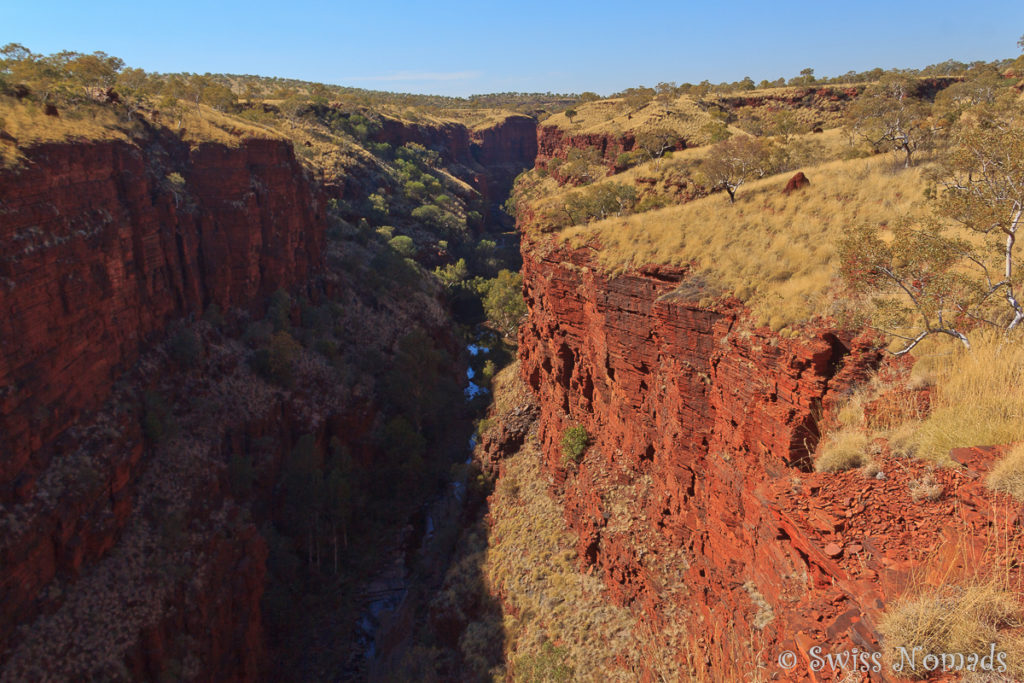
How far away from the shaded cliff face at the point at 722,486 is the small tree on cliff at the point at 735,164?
28.3ft

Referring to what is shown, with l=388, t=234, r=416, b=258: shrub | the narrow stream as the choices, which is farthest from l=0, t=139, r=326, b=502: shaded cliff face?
the narrow stream

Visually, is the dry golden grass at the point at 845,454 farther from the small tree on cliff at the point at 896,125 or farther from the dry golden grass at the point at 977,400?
the small tree on cliff at the point at 896,125

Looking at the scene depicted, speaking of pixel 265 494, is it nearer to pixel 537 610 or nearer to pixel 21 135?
pixel 537 610

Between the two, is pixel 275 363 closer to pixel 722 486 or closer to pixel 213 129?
pixel 213 129

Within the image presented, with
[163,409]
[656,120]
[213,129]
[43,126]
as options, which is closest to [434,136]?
[656,120]

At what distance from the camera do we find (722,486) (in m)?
16.2

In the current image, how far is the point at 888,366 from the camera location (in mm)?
12781

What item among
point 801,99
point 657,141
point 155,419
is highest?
point 801,99

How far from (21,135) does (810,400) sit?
111ft

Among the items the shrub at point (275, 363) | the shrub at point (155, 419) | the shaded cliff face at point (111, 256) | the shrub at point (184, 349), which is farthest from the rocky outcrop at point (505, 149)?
the shrub at point (155, 419)

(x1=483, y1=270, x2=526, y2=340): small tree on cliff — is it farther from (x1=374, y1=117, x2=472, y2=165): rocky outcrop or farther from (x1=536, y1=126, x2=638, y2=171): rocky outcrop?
(x1=374, y1=117, x2=472, y2=165): rocky outcrop

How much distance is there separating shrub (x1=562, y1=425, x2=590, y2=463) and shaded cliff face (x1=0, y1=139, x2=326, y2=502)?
21.9 metres

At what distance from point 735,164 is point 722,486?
742 inches

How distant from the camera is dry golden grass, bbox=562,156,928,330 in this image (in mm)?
15953
